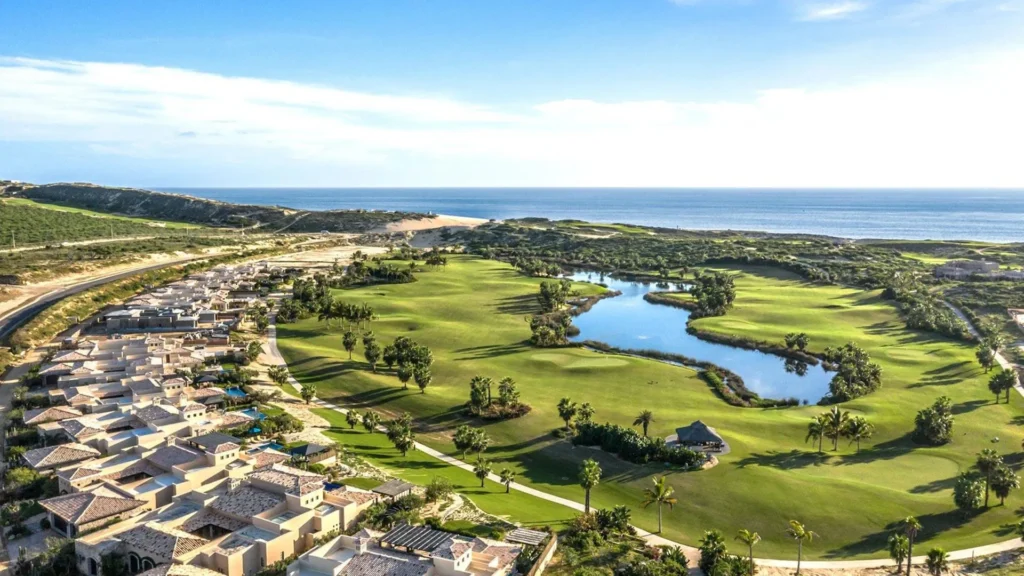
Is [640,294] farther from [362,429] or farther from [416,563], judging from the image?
[416,563]

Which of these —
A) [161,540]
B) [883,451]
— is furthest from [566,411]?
[161,540]

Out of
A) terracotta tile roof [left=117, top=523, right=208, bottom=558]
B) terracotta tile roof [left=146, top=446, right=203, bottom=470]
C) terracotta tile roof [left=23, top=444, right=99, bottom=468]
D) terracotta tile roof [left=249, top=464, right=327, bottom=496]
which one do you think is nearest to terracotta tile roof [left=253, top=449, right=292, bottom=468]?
terracotta tile roof [left=249, top=464, right=327, bottom=496]

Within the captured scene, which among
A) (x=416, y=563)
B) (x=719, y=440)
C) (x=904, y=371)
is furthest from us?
(x=904, y=371)

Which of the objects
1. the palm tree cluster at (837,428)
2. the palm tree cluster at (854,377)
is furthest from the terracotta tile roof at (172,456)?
the palm tree cluster at (854,377)

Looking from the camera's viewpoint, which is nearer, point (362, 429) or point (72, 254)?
point (362, 429)

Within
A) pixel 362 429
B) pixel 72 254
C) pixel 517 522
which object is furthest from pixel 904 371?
pixel 72 254

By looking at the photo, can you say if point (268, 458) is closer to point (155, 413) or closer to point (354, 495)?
point (354, 495)

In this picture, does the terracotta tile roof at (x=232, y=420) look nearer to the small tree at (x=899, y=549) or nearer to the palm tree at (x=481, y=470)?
the palm tree at (x=481, y=470)
